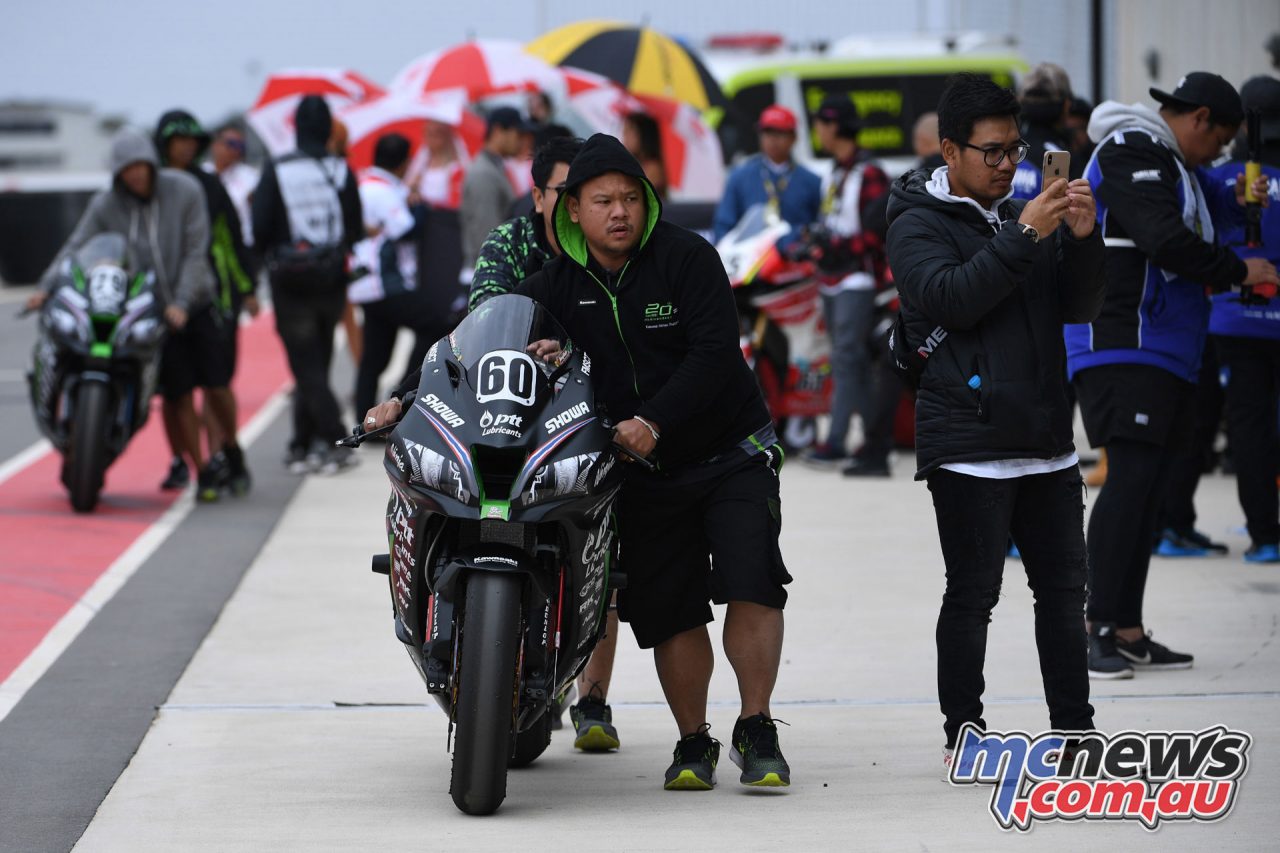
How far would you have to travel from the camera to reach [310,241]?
12070 mm

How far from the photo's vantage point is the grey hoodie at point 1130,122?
7.05 metres

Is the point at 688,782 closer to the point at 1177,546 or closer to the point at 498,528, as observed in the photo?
the point at 498,528

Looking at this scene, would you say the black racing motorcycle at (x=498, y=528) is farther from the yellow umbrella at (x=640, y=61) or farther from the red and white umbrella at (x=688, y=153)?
the yellow umbrella at (x=640, y=61)

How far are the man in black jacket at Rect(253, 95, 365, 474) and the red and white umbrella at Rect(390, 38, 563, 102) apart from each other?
4942 millimetres

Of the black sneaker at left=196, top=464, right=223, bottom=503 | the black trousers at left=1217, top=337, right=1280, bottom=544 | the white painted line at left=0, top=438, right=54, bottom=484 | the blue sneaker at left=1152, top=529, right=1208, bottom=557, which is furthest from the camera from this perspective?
the white painted line at left=0, top=438, right=54, bottom=484

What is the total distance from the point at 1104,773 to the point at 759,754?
0.89 m

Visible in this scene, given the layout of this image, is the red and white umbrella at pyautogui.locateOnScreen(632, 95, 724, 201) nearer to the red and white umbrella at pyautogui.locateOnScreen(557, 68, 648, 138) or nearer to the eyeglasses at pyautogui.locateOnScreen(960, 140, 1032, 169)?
the red and white umbrella at pyautogui.locateOnScreen(557, 68, 648, 138)

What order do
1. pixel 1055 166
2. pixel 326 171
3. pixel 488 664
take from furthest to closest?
pixel 326 171
pixel 1055 166
pixel 488 664

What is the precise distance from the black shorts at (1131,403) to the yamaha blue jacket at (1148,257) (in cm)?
3

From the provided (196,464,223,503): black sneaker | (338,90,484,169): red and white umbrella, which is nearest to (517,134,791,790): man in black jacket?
(196,464,223,503): black sneaker

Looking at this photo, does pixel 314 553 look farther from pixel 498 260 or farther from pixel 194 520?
pixel 498 260

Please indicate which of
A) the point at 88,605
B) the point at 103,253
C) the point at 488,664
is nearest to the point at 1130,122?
the point at 488,664

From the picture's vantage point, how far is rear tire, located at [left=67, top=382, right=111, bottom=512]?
10.6m

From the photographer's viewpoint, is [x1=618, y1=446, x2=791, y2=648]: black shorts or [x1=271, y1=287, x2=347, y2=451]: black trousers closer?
[x1=618, y1=446, x2=791, y2=648]: black shorts
